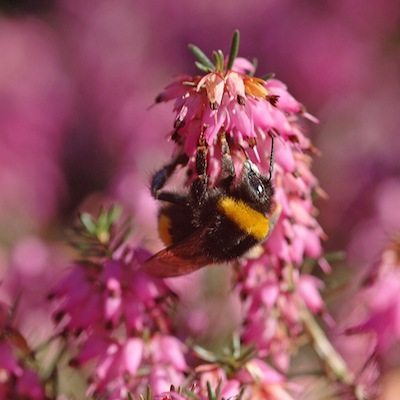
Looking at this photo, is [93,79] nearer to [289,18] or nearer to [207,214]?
[289,18]

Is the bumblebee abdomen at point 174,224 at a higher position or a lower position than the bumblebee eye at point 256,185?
lower

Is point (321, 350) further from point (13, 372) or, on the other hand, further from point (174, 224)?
point (13, 372)

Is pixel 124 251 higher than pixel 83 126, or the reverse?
pixel 124 251

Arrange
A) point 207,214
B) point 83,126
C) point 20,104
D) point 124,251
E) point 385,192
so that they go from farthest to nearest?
point 83,126
point 20,104
point 385,192
point 124,251
point 207,214

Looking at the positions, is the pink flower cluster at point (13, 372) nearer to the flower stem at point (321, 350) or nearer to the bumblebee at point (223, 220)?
the bumblebee at point (223, 220)

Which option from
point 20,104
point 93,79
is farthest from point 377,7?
point 20,104

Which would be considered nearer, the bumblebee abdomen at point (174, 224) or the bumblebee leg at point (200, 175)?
the bumblebee leg at point (200, 175)

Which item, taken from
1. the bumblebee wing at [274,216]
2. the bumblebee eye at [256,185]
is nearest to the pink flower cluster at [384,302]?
the bumblebee wing at [274,216]
